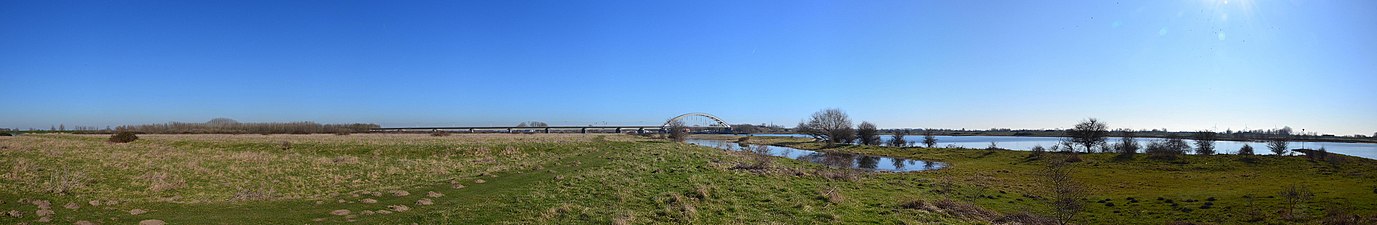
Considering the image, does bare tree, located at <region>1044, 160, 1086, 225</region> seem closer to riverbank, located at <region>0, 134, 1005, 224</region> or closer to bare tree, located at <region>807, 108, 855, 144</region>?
riverbank, located at <region>0, 134, 1005, 224</region>

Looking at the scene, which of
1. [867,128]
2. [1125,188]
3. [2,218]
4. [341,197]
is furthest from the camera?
[867,128]

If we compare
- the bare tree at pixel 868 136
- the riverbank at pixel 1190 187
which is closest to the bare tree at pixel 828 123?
the bare tree at pixel 868 136

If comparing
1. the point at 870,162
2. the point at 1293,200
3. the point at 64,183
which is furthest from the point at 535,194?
the point at 870,162

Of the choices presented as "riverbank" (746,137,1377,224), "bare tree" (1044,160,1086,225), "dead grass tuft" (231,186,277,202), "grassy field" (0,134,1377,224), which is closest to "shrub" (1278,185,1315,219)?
"riverbank" (746,137,1377,224)

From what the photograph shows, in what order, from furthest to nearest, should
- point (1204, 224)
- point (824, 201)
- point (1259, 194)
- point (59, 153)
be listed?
point (59, 153)
point (1259, 194)
point (824, 201)
point (1204, 224)

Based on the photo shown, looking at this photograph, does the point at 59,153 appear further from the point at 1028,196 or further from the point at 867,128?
the point at 867,128

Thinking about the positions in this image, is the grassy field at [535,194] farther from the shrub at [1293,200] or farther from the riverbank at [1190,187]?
the shrub at [1293,200]

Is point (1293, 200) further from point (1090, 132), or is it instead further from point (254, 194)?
point (1090, 132)

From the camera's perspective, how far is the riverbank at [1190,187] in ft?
60.4

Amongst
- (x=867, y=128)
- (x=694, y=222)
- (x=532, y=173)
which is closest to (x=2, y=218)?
(x=694, y=222)

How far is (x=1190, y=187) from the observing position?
28.6 metres

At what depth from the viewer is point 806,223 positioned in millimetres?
15055

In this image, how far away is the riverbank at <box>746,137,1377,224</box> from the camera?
60.4 ft

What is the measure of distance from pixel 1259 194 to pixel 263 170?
4138 cm
